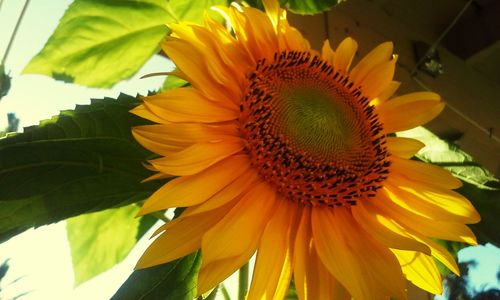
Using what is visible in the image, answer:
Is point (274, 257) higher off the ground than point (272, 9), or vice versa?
point (272, 9)

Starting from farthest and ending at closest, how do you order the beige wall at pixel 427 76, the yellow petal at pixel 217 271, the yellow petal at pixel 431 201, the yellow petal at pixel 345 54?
1. the beige wall at pixel 427 76
2. the yellow petal at pixel 345 54
3. the yellow petal at pixel 431 201
4. the yellow petal at pixel 217 271

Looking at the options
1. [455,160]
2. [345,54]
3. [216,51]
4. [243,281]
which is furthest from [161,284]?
[455,160]

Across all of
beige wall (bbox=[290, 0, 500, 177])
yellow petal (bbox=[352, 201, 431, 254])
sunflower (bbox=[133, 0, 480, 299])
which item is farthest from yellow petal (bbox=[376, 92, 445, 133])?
beige wall (bbox=[290, 0, 500, 177])

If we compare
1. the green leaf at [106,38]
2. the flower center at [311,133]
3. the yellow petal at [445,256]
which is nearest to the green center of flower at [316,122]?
the flower center at [311,133]

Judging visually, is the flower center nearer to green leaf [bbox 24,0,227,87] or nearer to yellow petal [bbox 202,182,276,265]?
yellow petal [bbox 202,182,276,265]

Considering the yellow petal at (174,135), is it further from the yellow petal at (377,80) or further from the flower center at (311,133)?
the yellow petal at (377,80)

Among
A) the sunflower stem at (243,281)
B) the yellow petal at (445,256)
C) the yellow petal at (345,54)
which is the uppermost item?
the yellow petal at (345,54)

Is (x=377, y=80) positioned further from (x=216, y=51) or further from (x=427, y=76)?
(x=427, y=76)
